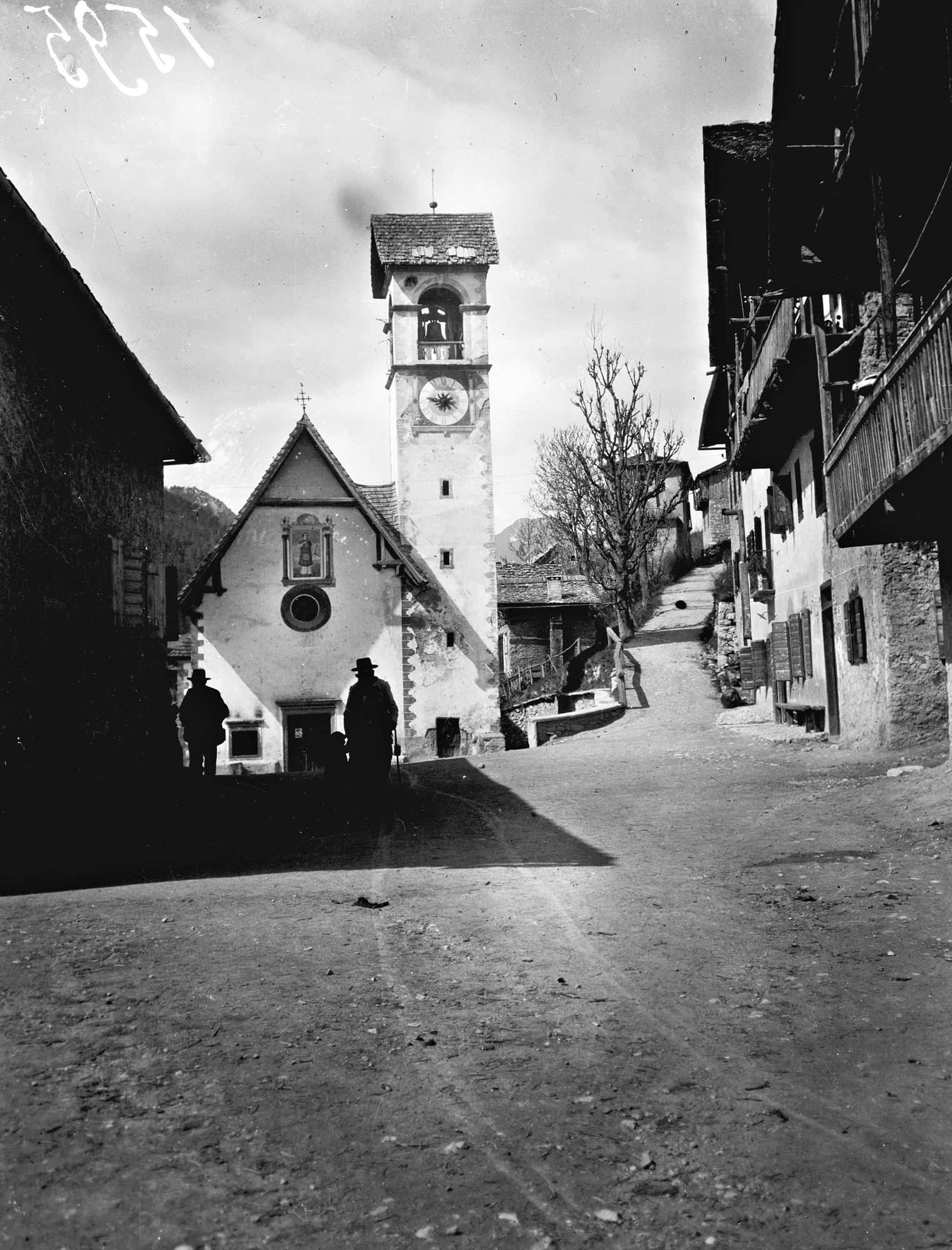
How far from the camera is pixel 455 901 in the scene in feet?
24.0

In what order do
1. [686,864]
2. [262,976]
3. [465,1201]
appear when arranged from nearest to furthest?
[465,1201] → [262,976] → [686,864]

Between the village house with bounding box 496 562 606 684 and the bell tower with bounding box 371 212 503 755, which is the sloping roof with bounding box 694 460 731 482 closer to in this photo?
the village house with bounding box 496 562 606 684

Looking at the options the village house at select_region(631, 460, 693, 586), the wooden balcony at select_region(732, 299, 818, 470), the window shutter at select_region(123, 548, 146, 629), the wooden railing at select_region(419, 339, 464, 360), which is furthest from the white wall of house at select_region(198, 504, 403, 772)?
the village house at select_region(631, 460, 693, 586)

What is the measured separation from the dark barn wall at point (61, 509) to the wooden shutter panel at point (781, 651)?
11.7 meters

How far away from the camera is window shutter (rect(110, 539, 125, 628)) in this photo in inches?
675

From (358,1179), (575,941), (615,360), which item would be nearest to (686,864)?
(575,941)

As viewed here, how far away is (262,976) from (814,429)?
16.4 meters

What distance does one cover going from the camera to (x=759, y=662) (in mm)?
25906

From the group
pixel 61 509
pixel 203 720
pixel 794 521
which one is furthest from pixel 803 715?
pixel 61 509

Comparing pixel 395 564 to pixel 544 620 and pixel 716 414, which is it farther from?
pixel 544 620

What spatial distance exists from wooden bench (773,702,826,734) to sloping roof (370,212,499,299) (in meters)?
20.3

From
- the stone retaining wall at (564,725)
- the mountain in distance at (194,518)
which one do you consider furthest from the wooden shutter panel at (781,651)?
the mountain in distance at (194,518)

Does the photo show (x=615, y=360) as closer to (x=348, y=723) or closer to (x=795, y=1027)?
(x=348, y=723)

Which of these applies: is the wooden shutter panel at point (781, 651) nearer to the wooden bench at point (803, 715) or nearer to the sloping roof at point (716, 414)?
the wooden bench at point (803, 715)
